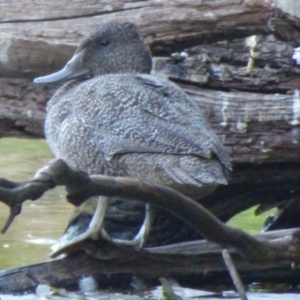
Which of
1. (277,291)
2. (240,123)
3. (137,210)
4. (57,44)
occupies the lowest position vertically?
(277,291)

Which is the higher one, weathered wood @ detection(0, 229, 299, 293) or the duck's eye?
the duck's eye

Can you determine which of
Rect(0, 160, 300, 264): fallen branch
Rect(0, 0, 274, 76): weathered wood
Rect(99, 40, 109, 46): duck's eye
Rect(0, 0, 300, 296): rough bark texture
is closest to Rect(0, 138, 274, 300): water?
Rect(0, 0, 300, 296): rough bark texture

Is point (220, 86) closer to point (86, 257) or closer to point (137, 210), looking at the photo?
point (137, 210)

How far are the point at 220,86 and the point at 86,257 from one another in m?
1.36

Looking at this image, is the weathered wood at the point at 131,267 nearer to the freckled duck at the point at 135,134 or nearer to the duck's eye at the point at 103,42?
the freckled duck at the point at 135,134

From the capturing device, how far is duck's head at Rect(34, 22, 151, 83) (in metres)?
5.80

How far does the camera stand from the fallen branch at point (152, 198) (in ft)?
11.1

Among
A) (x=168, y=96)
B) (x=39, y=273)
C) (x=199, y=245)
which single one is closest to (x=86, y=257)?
(x=39, y=273)

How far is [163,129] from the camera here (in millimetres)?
5020

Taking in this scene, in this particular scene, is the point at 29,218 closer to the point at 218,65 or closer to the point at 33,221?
the point at 33,221

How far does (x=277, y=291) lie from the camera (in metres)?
5.75

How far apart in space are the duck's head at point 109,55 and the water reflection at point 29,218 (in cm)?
122

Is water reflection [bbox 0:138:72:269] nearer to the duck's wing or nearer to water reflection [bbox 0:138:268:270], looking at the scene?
water reflection [bbox 0:138:268:270]

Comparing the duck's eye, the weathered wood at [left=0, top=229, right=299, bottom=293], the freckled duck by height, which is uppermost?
the duck's eye
